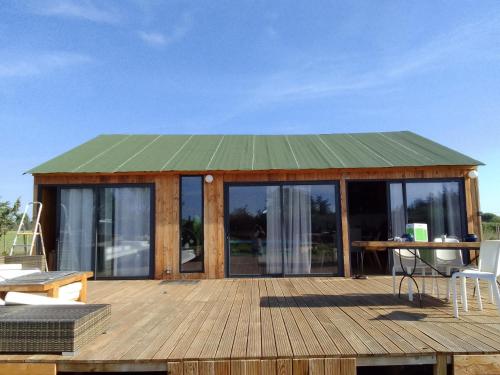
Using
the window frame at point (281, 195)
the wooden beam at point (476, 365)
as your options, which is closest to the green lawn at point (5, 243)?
the window frame at point (281, 195)

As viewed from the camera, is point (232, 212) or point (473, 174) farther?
point (232, 212)

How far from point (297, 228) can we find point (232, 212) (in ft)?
4.45

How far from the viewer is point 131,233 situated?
23.4 feet

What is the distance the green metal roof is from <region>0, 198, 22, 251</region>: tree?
Answer: 34.2ft

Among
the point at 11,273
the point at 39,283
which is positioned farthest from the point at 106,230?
the point at 39,283

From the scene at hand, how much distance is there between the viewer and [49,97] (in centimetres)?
1219

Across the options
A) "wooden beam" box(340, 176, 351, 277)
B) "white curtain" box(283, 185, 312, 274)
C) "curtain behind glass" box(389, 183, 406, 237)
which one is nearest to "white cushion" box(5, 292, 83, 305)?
"white curtain" box(283, 185, 312, 274)

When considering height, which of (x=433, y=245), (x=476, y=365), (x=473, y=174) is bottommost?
(x=476, y=365)

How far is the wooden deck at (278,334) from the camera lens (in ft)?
8.71

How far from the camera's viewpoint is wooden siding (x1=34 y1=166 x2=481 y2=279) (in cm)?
701

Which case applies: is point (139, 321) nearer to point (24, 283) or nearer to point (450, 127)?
point (24, 283)

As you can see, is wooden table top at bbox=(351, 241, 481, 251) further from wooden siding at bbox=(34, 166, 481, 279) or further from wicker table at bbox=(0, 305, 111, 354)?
wicker table at bbox=(0, 305, 111, 354)

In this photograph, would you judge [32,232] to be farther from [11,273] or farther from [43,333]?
[43,333]

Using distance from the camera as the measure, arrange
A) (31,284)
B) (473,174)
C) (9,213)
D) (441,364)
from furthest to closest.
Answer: (9,213)
(473,174)
(31,284)
(441,364)
